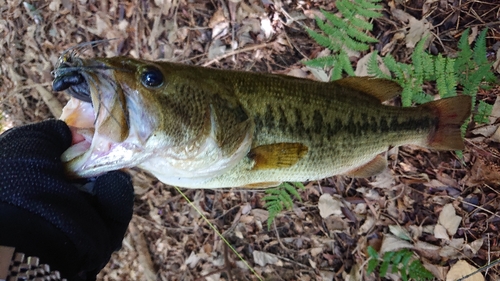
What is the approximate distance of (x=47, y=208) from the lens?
171 cm

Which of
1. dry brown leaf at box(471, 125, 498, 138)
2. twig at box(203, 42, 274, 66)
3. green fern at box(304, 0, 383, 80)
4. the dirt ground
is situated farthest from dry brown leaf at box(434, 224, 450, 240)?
twig at box(203, 42, 274, 66)

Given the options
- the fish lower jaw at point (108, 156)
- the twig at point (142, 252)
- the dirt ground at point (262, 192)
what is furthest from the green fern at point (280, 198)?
the twig at point (142, 252)

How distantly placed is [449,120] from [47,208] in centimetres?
222

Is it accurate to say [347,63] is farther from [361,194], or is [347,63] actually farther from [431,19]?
[361,194]

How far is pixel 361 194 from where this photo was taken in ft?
11.0

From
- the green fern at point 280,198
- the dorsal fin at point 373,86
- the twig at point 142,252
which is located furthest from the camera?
the twig at point 142,252

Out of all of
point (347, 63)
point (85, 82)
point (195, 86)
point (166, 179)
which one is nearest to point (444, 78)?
point (347, 63)

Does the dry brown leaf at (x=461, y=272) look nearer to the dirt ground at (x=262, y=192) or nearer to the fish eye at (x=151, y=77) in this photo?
the dirt ground at (x=262, y=192)

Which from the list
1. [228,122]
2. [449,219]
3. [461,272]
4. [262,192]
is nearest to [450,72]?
[449,219]

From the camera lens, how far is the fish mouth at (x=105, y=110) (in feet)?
4.99

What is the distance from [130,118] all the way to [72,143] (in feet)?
2.14

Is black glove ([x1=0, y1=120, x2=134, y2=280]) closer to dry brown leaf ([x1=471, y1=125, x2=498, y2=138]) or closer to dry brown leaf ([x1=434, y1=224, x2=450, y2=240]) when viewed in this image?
dry brown leaf ([x1=434, y1=224, x2=450, y2=240])

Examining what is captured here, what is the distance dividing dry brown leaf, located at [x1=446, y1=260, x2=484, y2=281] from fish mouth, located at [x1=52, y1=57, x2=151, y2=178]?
8.48 ft

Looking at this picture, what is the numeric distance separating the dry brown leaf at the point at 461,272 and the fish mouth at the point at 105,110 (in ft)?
8.48
